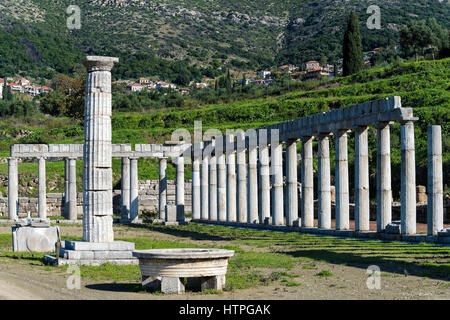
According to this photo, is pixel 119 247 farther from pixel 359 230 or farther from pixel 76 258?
pixel 359 230

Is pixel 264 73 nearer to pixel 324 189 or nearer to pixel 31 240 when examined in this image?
pixel 324 189

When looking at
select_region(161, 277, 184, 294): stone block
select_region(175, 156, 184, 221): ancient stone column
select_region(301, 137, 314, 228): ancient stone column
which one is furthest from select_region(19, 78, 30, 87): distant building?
select_region(161, 277, 184, 294): stone block

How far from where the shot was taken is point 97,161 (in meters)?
26.8

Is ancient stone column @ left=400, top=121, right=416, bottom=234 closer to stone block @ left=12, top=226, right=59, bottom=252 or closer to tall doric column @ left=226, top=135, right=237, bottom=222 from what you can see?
stone block @ left=12, top=226, right=59, bottom=252

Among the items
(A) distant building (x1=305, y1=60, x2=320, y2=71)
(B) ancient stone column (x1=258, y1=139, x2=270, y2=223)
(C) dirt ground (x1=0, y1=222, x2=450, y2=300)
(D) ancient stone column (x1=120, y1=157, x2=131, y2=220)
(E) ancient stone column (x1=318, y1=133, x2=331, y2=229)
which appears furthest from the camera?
(A) distant building (x1=305, y1=60, x2=320, y2=71)

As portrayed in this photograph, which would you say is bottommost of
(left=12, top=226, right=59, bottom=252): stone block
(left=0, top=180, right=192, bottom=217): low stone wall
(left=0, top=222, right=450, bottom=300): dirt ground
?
(left=0, top=222, right=450, bottom=300): dirt ground

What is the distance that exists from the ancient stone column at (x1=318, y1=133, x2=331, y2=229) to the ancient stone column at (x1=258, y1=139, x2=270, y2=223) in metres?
6.37

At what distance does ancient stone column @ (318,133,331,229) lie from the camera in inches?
1487

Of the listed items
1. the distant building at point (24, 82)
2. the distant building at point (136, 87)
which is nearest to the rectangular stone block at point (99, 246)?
the distant building at point (136, 87)

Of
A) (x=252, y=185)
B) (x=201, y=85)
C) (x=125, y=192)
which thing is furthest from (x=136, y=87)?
(x=252, y=185)

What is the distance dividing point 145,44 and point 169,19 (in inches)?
489

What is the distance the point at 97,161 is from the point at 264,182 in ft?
61.4

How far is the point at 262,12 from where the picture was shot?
564 feet

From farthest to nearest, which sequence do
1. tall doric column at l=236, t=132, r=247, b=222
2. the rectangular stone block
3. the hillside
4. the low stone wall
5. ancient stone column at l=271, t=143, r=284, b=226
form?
1. the hillside
2. the low stone wall
3. tall doric column at l=236, t=132, r=247, b=222
4. ancient stone column at l=271, t=143, r=284, b=226
5. the rectangular stone block
